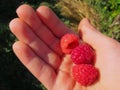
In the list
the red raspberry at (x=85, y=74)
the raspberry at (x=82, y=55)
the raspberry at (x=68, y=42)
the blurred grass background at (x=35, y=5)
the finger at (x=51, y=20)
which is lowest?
the blurred grass background at (x=35, y=5)

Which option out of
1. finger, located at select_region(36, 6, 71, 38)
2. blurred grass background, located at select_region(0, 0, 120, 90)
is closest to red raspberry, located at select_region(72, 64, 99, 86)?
finger, located at select_region(36, 6, 71, 38)

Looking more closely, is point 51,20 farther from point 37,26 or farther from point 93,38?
point 93,38

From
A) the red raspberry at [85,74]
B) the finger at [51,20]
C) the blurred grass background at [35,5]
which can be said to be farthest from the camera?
the blurred grass background at [35,5]

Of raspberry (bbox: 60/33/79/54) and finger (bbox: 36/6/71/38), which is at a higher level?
finger (bbox: 36/6/71/38)

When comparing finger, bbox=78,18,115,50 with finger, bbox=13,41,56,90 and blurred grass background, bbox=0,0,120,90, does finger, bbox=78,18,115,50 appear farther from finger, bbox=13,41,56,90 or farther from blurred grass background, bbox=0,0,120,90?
blurred grass background, bbox=0,0,120,90

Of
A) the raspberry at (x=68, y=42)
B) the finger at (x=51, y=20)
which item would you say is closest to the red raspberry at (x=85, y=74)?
the raspberry at (x=68, y=42)

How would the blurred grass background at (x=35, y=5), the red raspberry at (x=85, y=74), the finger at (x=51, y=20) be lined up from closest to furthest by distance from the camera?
the red raspberry at (x=85, y=74)
the finger at (x=51, y=20)
the blurred grass background at (x=35, y=5)

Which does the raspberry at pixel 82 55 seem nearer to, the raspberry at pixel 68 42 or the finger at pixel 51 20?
the raspberry at pixel 68 42
